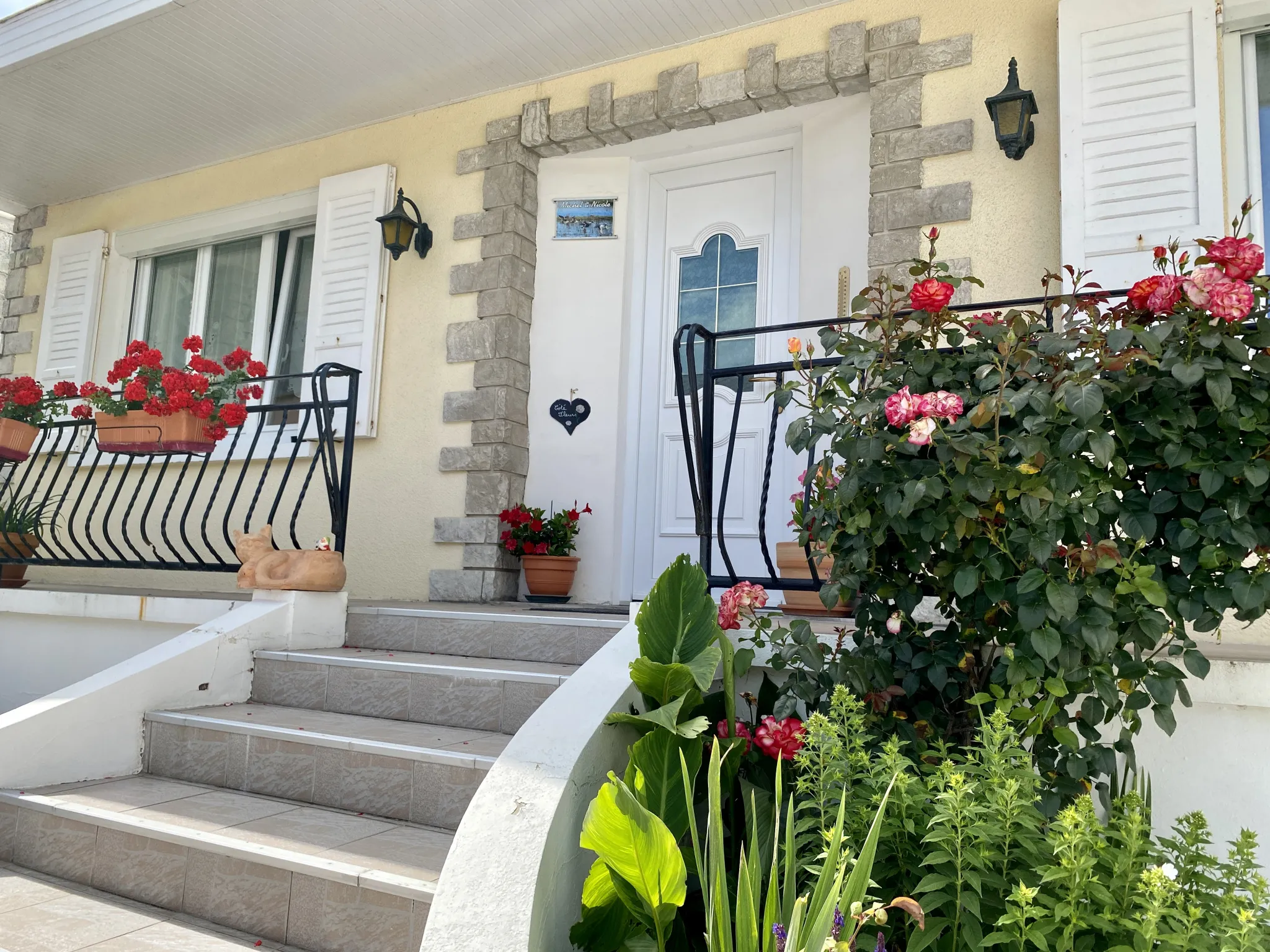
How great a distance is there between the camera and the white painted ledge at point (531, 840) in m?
1.46

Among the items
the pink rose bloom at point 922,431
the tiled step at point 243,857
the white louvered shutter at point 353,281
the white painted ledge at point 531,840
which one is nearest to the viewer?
the white painted ledge at point 531,840

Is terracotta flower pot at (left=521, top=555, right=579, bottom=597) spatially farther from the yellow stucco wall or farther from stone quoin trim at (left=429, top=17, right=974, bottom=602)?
the yellow stucco wall

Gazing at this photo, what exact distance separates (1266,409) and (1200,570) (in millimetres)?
311

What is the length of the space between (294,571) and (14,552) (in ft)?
6.63

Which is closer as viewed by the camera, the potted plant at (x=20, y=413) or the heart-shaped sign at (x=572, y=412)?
the potted plant at (x=20, y=413)

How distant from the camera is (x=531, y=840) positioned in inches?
61.6

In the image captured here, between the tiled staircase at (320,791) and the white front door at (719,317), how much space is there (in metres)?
1.27

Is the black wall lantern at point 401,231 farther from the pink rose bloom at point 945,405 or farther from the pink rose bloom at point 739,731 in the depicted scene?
the pink rose bloom at point 945,405

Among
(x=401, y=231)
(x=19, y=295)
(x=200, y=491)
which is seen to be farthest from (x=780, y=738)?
(x=19, y=295)

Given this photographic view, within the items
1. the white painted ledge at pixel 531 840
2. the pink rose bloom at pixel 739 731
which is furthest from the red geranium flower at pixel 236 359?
the pink rose bloom at pixel 739 731

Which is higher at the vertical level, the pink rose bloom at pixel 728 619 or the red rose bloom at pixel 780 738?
the pink rose bloom at pixel 728 619

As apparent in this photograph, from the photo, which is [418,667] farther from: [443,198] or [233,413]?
[443,198]

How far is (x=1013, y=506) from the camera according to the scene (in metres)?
1.73

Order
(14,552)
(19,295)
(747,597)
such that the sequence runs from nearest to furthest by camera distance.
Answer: (747,597), (14,552), (19,295)
